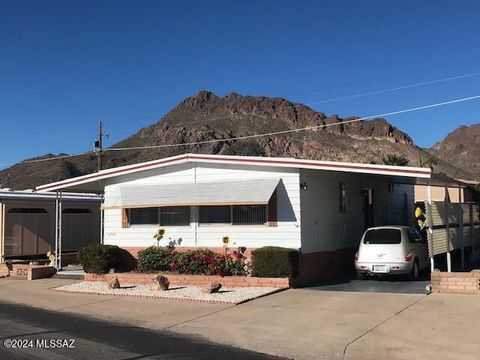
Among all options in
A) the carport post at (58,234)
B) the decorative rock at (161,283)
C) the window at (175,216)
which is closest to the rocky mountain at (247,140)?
the carport post at (58,234)

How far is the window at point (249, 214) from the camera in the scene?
1553 cm

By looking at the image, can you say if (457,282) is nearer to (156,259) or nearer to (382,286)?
(382,286)

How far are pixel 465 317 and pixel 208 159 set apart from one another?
27.6ft

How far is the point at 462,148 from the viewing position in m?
153

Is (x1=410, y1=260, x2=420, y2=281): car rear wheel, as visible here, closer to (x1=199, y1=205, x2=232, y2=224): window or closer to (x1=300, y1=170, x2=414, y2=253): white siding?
(x1=300, y1=170, x2=414, y2=253): white siding

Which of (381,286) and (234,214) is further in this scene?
(234,214)

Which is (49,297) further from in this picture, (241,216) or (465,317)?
(465,317)

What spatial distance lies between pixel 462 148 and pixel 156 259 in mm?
150383

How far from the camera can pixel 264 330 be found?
31.4 ft

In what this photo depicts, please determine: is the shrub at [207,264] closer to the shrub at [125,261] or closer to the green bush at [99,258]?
the shrub at [125,261]

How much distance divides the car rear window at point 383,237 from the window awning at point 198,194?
2.90 m

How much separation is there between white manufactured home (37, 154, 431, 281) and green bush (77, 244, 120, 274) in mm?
707

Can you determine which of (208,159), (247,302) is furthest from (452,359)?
(208,159)

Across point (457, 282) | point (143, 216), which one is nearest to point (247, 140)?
point (143, 216)
